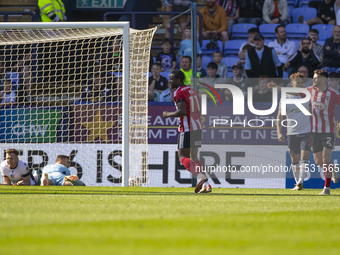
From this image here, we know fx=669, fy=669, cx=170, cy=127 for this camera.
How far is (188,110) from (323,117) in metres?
2.43

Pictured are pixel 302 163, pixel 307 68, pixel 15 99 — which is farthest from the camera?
pixel 307 68

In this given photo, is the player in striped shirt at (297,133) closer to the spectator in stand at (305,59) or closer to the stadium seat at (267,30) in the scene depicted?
the spectator in stand at (305,59)

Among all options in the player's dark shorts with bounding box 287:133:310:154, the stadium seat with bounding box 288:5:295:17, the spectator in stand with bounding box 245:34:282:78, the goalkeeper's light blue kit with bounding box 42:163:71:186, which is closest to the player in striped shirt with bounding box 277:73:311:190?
the player's dark shorts with bounding box 287:133:310:154

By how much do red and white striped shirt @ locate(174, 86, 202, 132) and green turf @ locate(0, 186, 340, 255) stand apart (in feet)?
7.63

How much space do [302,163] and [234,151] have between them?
4.27 ft

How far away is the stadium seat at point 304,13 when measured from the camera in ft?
52.6

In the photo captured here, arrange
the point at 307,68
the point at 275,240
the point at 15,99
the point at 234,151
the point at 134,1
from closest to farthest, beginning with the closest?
the point at 275,240 < the point at 234,151 < the point at 15,99 < the point at 307,68 < the point at 134,1

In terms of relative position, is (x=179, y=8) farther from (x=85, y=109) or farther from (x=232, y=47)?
(x=85, y=109)

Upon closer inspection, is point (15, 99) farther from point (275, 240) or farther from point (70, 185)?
point (275, 240)

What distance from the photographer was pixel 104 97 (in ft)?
41.1

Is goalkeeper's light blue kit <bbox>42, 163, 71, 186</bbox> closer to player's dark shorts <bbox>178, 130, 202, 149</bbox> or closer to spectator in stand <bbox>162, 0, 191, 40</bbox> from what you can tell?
player's dark shorts <bbox>178, 130, 202, 149</bbox>

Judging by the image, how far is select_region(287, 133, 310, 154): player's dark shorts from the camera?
11.4 metres

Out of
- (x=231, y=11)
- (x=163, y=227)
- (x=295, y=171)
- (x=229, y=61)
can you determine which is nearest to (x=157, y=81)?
(x=229, y=61)

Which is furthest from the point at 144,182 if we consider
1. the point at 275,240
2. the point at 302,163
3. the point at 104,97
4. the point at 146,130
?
the point at 275,240
